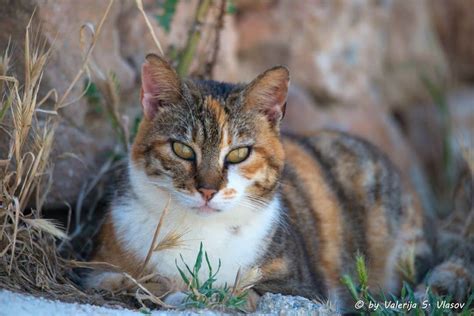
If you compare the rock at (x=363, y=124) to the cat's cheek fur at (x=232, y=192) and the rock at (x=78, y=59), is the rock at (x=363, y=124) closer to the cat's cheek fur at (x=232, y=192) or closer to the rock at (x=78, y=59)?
the rock at (x=78, y=59)

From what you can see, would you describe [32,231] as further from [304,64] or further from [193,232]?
[304,64]

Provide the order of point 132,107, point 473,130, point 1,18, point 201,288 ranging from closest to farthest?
point 201,288
point 1,18
point 132,107
point 473,130

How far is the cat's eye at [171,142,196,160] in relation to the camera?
3988 millimetres

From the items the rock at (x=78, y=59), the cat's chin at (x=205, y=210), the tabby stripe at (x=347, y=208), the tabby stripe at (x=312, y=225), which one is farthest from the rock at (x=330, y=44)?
the cat's chin at (x=205, y=210)

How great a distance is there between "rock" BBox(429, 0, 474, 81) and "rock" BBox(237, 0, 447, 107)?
971 mm

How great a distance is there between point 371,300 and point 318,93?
3504 millimetres

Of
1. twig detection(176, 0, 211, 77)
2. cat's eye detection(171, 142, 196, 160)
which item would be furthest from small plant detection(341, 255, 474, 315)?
twig detection(176, 0, 211, 77)

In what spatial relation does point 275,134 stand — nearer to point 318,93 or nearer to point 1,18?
point 1,18

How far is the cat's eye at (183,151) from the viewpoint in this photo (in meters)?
3.99

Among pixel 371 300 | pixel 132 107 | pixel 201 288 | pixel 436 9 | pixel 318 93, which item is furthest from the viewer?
pixel 436 9

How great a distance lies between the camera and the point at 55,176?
195 inches

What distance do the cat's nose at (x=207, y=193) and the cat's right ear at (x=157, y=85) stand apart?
610 millimetres

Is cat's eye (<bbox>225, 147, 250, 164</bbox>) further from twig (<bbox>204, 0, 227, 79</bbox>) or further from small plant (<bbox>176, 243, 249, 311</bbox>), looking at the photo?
twig (<bbox>204, 0, 227, 79</bbox>)

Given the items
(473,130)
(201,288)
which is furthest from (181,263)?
(473,130)
